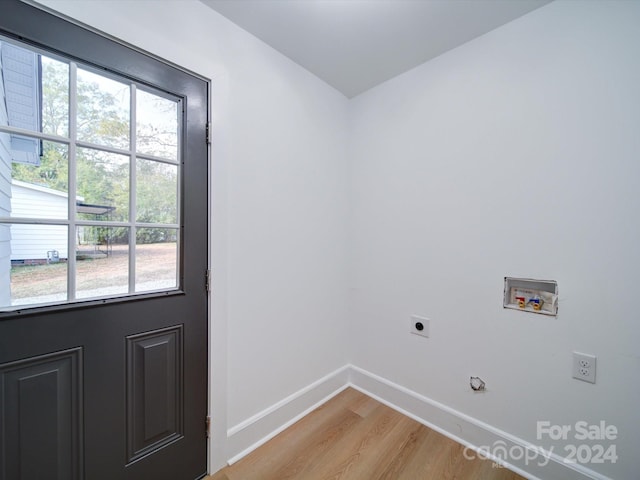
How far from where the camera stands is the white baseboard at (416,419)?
4.27ft

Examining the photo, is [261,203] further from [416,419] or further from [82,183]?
[416,419]

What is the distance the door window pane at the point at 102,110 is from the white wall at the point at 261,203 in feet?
0.66

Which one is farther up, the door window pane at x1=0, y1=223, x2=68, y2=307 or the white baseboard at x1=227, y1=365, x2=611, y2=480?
the door window pane at x1=0, y1=223, x2=68, y2=307

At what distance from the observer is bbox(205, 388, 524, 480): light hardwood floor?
134cm

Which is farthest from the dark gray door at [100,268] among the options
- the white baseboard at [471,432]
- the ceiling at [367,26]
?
the white baseboard at [471,432]

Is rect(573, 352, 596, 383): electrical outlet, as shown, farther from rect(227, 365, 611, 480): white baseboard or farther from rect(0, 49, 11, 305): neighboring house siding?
rect(0, 49, 11, 305): neighboring house siding

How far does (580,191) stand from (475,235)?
0.50 meters

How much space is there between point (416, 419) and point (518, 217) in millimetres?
1490

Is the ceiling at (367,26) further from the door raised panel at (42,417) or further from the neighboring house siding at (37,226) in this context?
the door raised panel at (42,417)

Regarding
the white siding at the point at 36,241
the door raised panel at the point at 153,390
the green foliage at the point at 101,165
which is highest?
the green foliage at the point at 101,165

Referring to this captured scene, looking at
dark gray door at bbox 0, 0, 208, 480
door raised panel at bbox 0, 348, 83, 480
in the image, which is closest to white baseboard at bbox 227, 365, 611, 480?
dark gray door at bbox 0, 0, 208, 480

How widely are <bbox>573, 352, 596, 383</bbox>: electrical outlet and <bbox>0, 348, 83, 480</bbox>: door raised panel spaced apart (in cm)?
222

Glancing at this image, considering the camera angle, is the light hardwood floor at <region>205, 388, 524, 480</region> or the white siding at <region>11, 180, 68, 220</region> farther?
the light hardwood floor at <region>205, 388, 524, 480</region>

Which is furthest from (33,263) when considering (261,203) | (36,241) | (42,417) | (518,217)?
(518,217)
